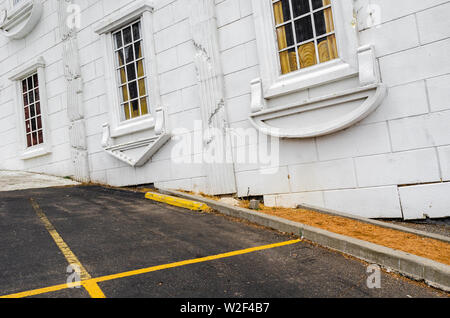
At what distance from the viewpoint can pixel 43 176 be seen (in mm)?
11133

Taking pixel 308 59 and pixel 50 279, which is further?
pixel 308 59

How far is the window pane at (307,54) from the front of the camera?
20.2 ft

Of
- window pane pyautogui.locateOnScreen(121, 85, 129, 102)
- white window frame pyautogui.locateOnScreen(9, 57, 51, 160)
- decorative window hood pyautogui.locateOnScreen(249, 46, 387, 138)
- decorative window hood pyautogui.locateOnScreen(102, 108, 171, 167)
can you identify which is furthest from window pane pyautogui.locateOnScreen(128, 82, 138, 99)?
white window frame pyautogui.locateOnScreen(9, 57, 51, 160)

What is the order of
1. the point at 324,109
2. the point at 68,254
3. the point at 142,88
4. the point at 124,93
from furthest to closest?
1. the point at 124,93
2. the point at 142,88
3. the point at 324,109
4. the point at 68,254

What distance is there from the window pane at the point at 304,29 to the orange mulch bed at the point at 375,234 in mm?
3173

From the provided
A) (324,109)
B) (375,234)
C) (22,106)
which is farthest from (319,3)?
(22,106)

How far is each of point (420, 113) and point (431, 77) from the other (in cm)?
54

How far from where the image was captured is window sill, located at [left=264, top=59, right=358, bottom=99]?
566 cm

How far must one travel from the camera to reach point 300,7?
6.30 metres

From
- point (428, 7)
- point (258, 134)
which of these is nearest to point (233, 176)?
point (258, 134)

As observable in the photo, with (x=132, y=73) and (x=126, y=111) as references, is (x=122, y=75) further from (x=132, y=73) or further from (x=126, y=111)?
(x=126, y=111)

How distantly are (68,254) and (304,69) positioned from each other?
4.84 metres

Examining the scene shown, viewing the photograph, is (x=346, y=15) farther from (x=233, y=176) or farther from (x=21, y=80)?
(x=21, y=80)

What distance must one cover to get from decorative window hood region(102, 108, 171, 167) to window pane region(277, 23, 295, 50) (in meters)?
3.24
